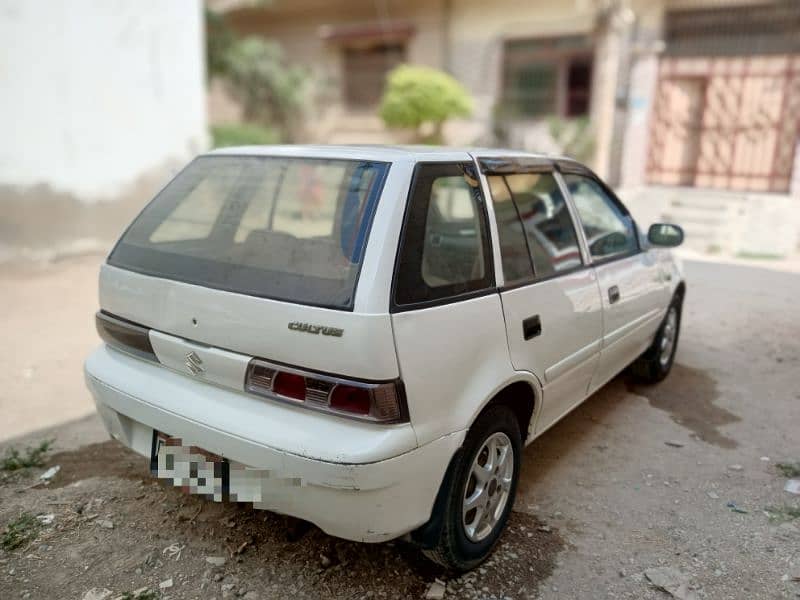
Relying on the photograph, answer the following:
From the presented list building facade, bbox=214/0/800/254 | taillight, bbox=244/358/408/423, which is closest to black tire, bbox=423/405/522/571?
taillight, bbox=244/358/408/423

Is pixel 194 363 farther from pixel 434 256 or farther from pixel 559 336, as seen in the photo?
pixel 559 336

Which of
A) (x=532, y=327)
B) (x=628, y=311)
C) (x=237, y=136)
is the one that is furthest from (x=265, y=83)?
(x=532, y=327)

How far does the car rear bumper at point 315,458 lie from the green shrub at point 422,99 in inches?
424

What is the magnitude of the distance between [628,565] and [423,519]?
3.18 ft

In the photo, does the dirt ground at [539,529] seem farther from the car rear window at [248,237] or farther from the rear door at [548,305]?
the car rear window at [248,237]

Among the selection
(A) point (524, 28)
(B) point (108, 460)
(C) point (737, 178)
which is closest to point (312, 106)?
(A) point (524, 28)

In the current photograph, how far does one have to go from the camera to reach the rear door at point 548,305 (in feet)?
8.89

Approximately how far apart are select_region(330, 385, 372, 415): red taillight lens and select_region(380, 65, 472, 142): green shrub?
35.9 feet

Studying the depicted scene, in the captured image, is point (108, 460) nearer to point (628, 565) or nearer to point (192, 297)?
point (192, 297)

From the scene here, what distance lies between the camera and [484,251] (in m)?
2.67

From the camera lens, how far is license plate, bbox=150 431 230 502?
2340 mm

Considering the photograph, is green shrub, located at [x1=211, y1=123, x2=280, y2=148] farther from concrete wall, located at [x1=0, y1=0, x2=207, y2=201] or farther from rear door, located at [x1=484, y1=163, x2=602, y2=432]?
rear door, located at [x1=484, y1=163, x2=602, y2=432]

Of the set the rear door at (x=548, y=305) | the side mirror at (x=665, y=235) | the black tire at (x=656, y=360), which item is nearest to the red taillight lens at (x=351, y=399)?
the rear door at (x=548, y=305)

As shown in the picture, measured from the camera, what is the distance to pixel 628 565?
2.64 m
